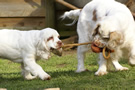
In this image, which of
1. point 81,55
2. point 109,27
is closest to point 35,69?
point 81,55

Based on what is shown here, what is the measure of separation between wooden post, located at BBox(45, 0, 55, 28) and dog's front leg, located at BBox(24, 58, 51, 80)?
464 centimetres

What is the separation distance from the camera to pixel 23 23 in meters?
9.77

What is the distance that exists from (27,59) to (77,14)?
68.6 inches

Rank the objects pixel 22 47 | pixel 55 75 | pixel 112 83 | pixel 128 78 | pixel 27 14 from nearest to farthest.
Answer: pixel 112 83, pixel 128 78, pixel 22 47, pixel 55 75, pixel 27 14

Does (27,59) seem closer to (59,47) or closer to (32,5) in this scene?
(59,47)

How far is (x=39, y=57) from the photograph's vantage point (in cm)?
512

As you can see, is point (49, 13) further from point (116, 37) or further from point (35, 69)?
point (116, 37)

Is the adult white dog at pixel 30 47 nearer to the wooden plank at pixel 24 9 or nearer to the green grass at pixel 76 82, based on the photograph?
the green grass at pixel 76 82

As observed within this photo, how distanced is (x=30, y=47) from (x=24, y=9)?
4.83 metres

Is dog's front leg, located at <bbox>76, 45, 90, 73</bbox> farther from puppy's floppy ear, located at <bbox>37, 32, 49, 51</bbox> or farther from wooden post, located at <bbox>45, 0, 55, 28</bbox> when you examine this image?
wooden post, located at <bbox>45, 0, 55, 28</bbox>

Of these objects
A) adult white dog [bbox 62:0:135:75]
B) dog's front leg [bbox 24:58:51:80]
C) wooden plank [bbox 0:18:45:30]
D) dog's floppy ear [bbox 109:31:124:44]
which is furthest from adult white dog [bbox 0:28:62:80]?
wooden plank [bbox 0:18:45:30]

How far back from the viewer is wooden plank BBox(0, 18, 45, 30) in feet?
31.9

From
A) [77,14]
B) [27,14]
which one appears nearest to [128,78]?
[77,14]

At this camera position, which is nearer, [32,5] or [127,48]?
[127,48]
